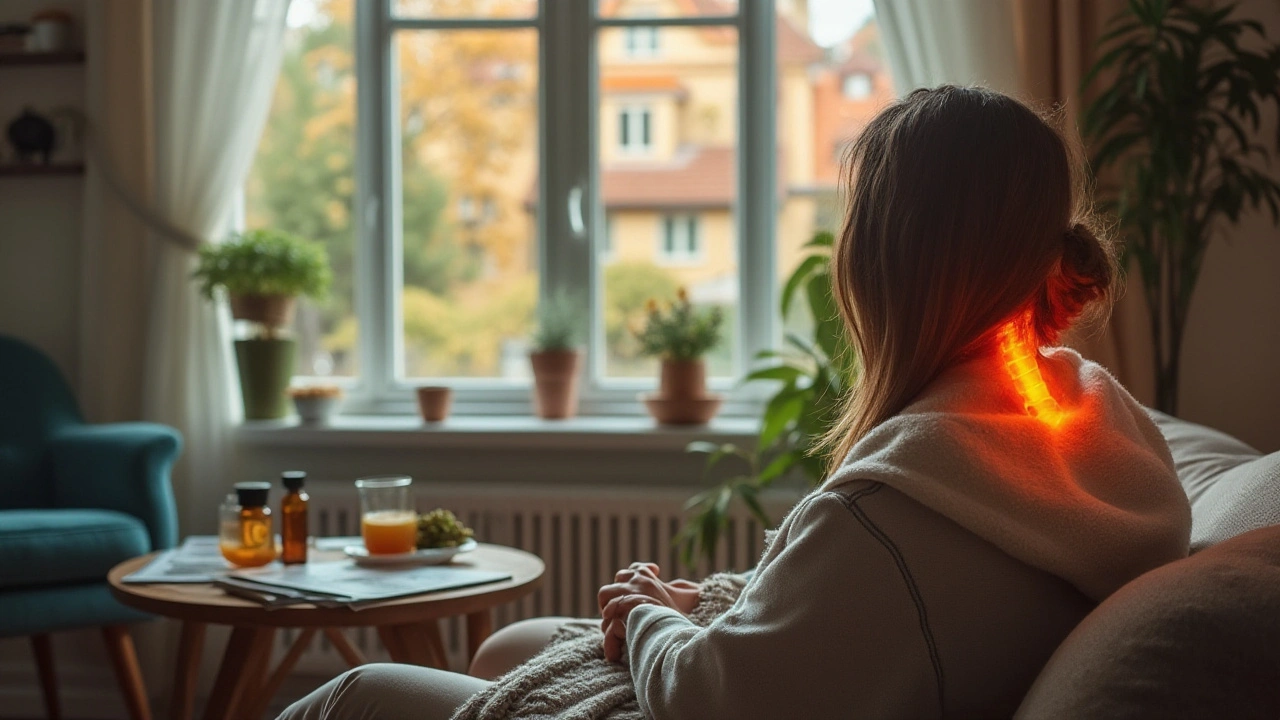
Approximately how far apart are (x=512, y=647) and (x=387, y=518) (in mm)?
561

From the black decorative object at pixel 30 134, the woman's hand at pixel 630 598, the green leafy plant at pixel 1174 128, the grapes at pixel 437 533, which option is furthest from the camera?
the black decorative object at pixel 30 134

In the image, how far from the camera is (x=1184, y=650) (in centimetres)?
78

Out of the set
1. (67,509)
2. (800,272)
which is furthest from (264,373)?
(800,272)

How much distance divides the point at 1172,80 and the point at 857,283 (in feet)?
5.18

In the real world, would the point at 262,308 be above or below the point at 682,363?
above

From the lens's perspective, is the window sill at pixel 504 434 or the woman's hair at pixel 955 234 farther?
the window sill at pixel 504 434

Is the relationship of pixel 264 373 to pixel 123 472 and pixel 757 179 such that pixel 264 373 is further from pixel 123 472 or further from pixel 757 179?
pixel 757 179

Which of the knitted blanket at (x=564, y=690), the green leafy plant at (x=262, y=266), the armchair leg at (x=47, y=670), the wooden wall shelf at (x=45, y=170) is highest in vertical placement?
the wooden wall shelf at (x=45, y=170)

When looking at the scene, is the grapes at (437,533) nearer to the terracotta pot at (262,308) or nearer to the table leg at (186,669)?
the table leg at (186,669)

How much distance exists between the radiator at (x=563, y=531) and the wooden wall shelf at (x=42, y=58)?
1.33m

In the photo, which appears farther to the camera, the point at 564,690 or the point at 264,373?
the point at 264,373

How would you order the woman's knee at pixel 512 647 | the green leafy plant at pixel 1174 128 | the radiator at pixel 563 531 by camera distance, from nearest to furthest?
the woman's knee at pixel 512 647 < the green leafy plant at pixel 1174 128 < the radiator at pixel 563 531

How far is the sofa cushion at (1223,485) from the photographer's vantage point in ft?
3.90

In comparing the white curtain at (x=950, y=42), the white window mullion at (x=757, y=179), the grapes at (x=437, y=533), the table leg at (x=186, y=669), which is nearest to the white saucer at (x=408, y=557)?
the grapes at (x=437, y=533)
